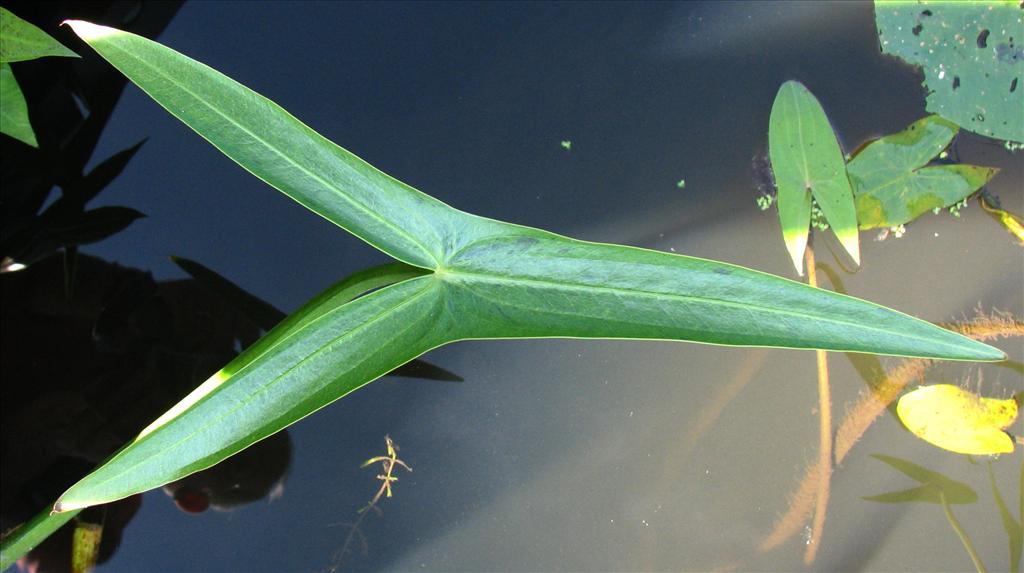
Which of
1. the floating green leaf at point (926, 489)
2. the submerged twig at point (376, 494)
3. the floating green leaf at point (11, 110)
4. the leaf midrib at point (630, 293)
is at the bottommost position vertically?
the submerged twig at point (376, 494)

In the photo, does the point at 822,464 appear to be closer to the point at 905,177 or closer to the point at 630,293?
the point at 905,177

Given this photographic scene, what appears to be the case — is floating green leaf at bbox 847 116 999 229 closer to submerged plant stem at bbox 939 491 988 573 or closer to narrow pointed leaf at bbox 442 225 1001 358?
A: submerged plant stem at bbox 939 491 988 573

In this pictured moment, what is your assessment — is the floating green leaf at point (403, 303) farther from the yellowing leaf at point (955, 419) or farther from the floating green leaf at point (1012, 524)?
the floating green leaf at point (1012, 524)

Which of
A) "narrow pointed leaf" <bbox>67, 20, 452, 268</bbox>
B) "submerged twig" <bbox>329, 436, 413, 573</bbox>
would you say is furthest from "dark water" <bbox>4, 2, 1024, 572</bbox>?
"narrow pointed leaf" <bbox>67, 20, 452, 268</bbox>

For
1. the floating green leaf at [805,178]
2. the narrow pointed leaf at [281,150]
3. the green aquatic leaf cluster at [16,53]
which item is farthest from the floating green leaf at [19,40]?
the floating green leaf at [805,178]

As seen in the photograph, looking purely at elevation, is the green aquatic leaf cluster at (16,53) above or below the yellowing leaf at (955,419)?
above

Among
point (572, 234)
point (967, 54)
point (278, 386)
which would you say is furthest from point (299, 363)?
point (967, 54)
